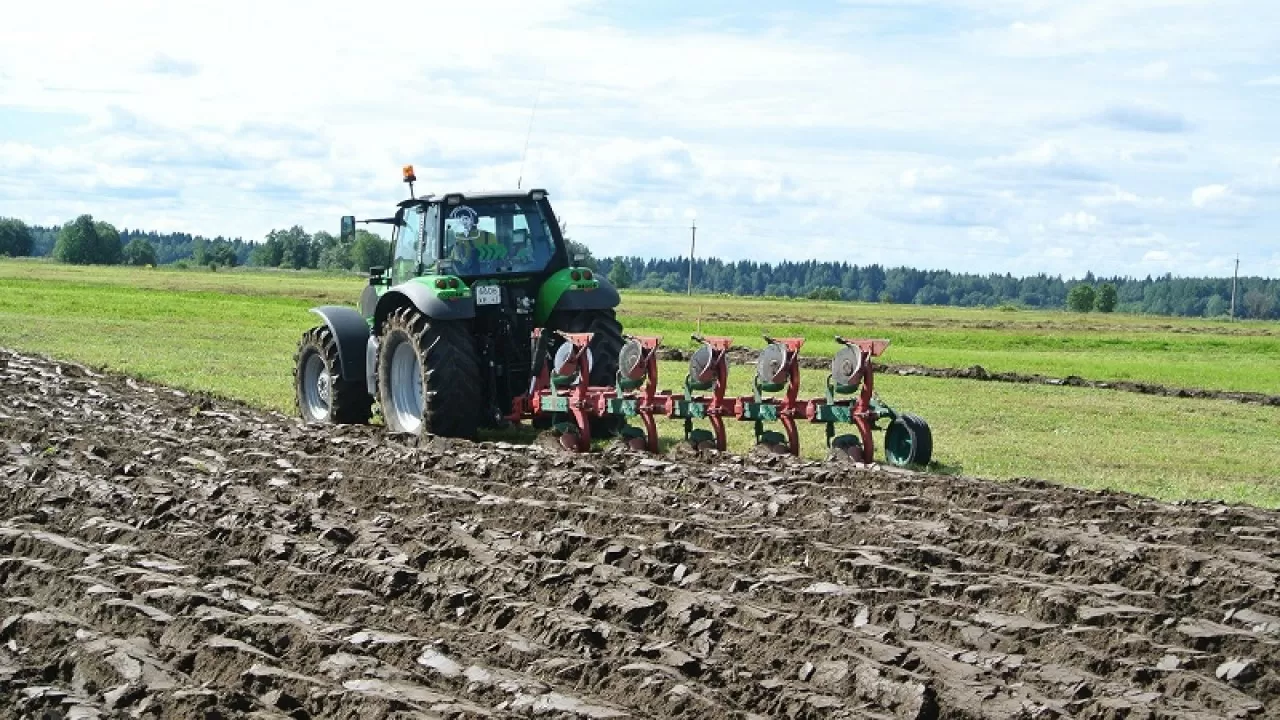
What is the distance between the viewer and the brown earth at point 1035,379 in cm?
2228

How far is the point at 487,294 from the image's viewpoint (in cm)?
1308

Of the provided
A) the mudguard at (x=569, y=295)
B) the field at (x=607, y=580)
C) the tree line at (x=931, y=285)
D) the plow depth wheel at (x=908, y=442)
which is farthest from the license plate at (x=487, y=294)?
the tree line at (x=931, y=285)

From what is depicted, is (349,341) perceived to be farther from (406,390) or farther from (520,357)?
(520,357)

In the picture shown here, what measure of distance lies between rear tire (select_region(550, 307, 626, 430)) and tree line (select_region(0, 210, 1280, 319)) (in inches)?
3108

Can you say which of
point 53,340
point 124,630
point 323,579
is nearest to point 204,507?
point 323,579

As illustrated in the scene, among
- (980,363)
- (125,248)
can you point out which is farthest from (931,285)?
(980,363)

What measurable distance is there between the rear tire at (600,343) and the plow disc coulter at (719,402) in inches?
4.2

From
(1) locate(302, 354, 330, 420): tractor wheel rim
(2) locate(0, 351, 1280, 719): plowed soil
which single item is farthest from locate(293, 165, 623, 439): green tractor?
(2) locate(0, 351, 1280, 719): plowed soil

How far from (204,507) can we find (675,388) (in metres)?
10.9

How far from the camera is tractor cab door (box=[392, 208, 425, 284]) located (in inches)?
532

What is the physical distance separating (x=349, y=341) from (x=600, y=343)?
2.44 metres

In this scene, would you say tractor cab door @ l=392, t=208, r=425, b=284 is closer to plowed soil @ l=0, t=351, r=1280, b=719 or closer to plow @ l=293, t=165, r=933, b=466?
plow @ l=293, t=165, r=933, b=466

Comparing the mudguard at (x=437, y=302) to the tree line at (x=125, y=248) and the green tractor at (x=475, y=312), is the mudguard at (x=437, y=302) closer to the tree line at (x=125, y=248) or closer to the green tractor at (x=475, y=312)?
the green tractor at (x=475, y=312)

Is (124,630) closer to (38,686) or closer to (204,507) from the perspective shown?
(38,686)
